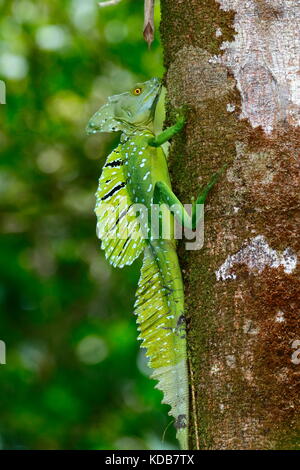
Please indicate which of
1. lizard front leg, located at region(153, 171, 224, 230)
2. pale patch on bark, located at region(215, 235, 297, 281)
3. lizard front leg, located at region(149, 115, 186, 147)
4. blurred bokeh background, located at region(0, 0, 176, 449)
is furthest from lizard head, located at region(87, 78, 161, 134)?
blurred bokeh background, located at region(0, 0, 176, 449)

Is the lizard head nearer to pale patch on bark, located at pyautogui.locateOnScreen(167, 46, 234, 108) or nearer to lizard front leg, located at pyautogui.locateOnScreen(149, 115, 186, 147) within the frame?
lizard front leg, located at pyautogui.locateOnScreen(149, 115, 186, 147)

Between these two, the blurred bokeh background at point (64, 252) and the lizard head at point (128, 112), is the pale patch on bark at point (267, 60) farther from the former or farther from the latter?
the blurred bokeh background at point (64, 252)

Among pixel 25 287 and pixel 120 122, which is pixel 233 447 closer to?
pixel 120 122

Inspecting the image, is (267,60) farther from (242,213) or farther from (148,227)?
(148,227)

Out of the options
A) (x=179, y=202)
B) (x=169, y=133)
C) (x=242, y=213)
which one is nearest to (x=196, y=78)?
(x=169, y=133)

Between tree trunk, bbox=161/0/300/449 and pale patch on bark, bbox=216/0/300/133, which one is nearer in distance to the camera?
tree trunk, bbox=161/0/300/449

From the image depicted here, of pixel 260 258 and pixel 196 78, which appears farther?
pixel 196 78
